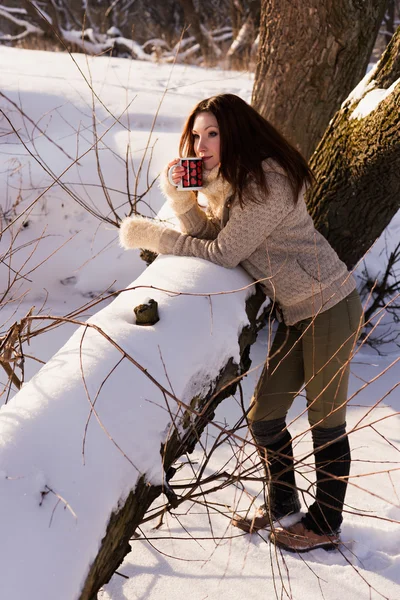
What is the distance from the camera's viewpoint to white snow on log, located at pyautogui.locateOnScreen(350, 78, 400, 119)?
95.1 inches

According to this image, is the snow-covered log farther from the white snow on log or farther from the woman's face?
the white snow on log

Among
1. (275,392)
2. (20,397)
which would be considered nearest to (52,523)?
(20,397)

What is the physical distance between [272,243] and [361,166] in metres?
0.77

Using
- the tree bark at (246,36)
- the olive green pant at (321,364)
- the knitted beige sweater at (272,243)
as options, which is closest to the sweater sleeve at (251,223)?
the knitted beige sweater at (272,243)

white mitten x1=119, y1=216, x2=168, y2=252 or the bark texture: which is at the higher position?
white mitten x1=119, y1=216, x2=168, y2=252

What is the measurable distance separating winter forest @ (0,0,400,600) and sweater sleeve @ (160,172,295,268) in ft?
0.20

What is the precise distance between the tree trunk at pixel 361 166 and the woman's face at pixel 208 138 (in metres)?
0.77

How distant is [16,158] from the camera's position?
4.32 m

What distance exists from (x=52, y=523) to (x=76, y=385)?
0.34m

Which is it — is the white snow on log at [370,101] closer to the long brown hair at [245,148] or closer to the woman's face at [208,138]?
the long brown hair at [245,148]

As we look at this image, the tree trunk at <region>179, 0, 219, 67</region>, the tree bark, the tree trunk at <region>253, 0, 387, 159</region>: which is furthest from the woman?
the tree trunk at <region>179, 0, 219, 67</region>

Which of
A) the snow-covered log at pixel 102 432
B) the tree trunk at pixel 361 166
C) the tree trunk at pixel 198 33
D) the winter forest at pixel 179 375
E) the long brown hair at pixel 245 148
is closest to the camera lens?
the snow-covered log at pixel 102 432

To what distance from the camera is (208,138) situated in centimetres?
198

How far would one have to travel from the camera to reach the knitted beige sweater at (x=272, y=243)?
6.24 ft
